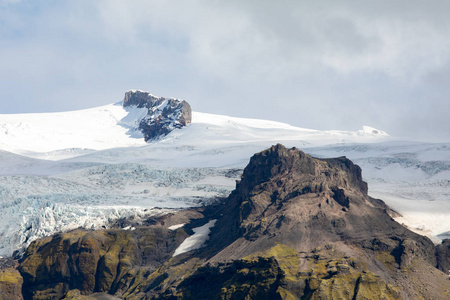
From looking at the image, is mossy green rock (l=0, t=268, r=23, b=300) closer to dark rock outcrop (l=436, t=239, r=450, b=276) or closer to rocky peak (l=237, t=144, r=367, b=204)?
rocky peak (l=237, t=144, r=367, b=204)

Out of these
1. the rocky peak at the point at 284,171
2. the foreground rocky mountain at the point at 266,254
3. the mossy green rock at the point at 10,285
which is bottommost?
the mossy green rock at the point at 10,285

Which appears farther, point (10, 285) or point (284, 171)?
point (284, 171)

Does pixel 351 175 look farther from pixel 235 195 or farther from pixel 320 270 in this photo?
pixel 320 270

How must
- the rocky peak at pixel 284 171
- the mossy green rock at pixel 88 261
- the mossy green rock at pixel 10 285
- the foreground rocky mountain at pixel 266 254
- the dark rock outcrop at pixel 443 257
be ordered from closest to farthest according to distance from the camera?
1. the foreground rocky mountain at pixel 266 254
2. the dark rock outcrop at pixel 443 257
3. the mossy green rock at pixel 10 285
4. the mossy green rock at pixel 88 261
5. the rocky peak at pixel 284 171

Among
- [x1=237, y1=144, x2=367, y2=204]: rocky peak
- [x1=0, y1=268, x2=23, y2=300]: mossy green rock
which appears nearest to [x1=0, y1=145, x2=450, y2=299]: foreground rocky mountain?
→ [x1=0, y1=268, x2=23, y2=300]: mossy green rock

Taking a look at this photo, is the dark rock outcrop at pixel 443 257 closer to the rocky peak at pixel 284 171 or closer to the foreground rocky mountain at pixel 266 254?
the foreground rocky mountain at pixel 266 254

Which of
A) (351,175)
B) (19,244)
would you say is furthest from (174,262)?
(351,175)

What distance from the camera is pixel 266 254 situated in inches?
4751

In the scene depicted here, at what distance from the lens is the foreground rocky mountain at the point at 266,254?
11081cm

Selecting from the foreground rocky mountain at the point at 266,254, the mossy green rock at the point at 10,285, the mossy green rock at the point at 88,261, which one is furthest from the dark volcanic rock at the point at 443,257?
the mossy green rock at the point at 10,285

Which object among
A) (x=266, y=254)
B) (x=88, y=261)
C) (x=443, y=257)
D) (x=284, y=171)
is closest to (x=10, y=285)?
(x=88, y=261)

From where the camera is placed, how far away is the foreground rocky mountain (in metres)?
111

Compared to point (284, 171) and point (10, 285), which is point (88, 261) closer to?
point (10, 285)

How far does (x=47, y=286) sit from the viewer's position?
5655 inches
